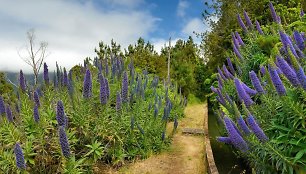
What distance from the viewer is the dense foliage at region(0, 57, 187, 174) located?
20.0 feet

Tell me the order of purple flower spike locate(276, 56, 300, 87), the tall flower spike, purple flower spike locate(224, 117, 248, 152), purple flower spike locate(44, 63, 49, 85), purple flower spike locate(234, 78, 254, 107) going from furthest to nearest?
purple flower spike locate(44, 63, 49, 85), the tall flower spike, purple flower spike locate(234, 78, 254, 107), purple flower spike locate(224, 117, 248, 152), purple flower spike locate(276, 56, 300, 87)

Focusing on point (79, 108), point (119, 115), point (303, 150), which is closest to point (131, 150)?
point (119, 115)

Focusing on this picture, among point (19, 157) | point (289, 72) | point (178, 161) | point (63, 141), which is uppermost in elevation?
point (289, 72)

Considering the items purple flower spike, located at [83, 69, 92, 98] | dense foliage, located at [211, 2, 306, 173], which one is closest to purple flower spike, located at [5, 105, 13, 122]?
purple flower spike, located at [83, 69, 92, 98]

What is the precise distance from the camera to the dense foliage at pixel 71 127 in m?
6.09

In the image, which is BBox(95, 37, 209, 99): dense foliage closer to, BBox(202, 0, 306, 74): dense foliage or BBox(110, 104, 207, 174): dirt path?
BBox(202, 0, 306, 74): dense foliage

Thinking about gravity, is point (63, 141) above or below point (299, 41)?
below

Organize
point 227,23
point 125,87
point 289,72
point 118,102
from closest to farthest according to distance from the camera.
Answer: point 289,72, point 118,102, point 125,87, point 227,23

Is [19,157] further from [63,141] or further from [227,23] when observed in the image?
[227,23]

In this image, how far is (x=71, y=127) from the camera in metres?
7.52

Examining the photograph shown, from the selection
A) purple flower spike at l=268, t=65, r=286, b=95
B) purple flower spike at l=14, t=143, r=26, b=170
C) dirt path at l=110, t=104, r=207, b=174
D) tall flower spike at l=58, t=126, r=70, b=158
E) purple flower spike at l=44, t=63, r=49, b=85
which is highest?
purple flower spike at l=44, t=63, r=49, b=85

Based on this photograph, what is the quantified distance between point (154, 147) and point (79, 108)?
3.01 m

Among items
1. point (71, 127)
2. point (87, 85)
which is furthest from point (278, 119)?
point (71, 127)

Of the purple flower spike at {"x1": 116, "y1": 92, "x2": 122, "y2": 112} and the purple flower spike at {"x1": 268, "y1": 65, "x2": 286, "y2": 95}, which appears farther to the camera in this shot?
the purple flower spike at {"x1": 116, "y1": 92, "x2": 122, "y2": 112}
